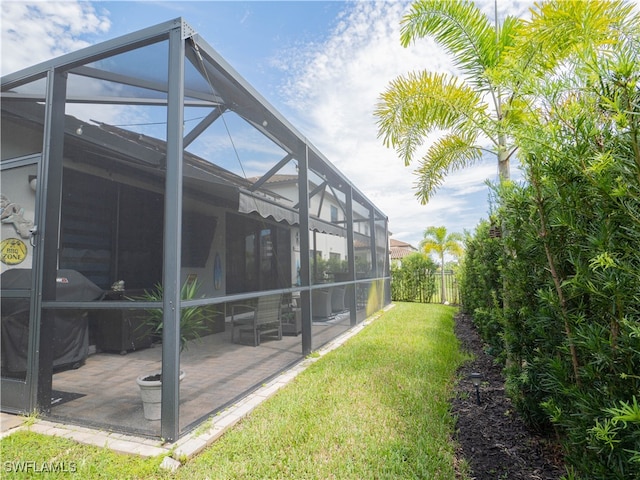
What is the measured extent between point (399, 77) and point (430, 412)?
4.52 meters

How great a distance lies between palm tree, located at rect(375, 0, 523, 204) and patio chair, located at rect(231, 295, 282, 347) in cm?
345

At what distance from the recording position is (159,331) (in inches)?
125

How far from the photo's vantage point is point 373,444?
261cm

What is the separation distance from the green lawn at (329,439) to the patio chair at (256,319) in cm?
91

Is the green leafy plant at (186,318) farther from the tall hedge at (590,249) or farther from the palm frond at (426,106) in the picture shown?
the palm frond at (426,106)

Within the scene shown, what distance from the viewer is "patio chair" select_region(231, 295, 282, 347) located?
15.2ft

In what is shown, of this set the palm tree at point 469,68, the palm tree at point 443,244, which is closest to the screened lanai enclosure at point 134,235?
the palm tree at point 469,68

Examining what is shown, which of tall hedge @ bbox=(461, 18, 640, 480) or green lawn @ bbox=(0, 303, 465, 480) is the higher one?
tall hedge @ bbox=(461, 18, 640, 480)

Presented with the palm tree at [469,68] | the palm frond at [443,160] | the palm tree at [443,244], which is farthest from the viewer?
the palm tree at [443,244]

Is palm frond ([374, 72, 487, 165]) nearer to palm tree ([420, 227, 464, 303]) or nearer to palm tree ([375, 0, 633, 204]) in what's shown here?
palm tree ([375, 0, 633, 204])

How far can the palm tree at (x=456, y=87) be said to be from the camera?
425 cm

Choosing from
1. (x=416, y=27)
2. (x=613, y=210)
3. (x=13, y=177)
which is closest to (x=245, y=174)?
(x=13, y=177)

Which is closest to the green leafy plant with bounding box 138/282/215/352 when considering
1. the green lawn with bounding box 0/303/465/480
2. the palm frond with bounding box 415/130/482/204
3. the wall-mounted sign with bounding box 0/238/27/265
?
the green lawn with bounding box 0/303/465/480

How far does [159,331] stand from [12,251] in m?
1.84
